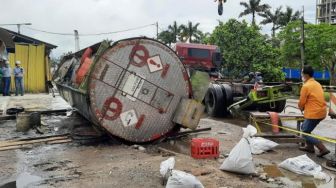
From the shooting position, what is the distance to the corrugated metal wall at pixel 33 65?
2159cm

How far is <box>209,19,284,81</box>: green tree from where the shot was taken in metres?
35.1

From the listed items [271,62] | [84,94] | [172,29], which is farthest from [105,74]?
[172,29]

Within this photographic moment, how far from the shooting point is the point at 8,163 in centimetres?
689

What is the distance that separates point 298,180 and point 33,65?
60.8 ft

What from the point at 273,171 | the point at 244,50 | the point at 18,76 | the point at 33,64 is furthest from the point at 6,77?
the point at 244,50

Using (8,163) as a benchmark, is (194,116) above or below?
above

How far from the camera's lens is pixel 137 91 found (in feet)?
26.6

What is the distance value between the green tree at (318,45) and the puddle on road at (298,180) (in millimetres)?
35648

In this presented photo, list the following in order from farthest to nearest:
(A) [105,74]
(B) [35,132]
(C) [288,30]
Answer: (C) [288,30], (B) [35,132], (A) [105,74]

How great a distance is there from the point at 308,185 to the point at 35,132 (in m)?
6.20

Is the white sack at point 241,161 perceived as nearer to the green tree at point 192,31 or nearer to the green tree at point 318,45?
the green tree at point 318,45

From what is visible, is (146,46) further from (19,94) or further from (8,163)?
(19,94)

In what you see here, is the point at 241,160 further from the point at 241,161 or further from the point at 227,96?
the point at 227,96

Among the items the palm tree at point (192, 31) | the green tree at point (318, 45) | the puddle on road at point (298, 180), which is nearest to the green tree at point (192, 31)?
the palm tree at point (192, 31)
